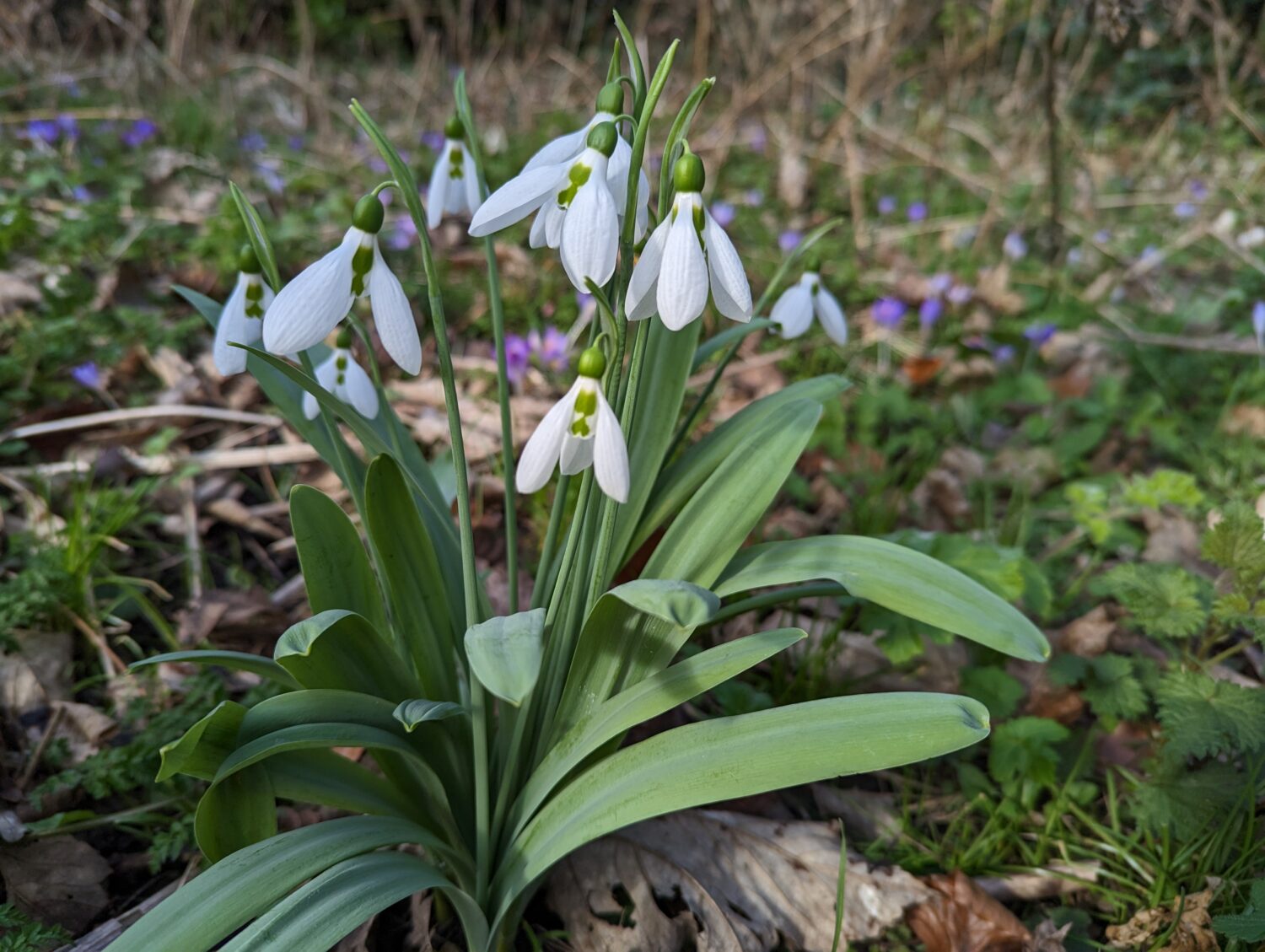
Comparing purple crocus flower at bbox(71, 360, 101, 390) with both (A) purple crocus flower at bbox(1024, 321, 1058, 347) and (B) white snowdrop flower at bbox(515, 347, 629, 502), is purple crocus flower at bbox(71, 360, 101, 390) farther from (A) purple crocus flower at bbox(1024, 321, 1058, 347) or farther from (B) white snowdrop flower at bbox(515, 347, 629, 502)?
(A) purple crocus flower at bbox(1024, 321, 1058, 347)

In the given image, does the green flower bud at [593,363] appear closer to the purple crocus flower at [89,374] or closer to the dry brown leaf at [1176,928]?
the dry brown leaf at [1176,928]

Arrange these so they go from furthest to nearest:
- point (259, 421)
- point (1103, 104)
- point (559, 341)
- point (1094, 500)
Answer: point (1103, 104) < point (559, 341) < point (259, 421) < point (1094, 500)

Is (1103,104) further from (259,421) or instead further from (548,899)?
(548,899)

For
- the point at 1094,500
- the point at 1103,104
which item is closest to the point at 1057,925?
the point at 1094,500

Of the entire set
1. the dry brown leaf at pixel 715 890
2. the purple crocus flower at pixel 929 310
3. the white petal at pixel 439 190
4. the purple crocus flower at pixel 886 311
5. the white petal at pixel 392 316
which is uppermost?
the white petal at pixel 439 190

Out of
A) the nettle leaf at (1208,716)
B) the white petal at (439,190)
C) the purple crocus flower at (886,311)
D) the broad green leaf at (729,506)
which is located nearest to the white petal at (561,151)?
the white petal at (439,190)

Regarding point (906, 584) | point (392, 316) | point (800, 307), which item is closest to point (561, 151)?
point (392, 316)
